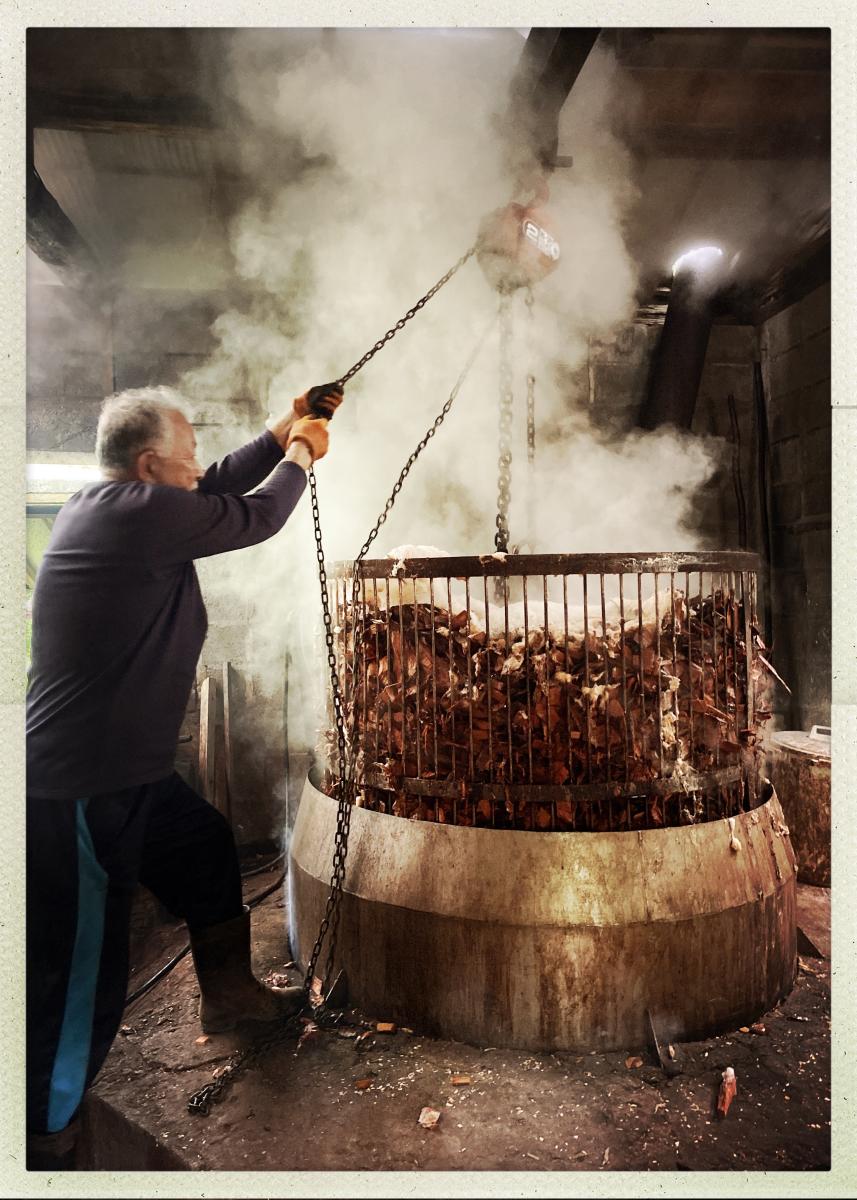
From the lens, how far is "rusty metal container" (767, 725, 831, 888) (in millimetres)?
2986

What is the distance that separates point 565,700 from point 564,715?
0.06 metres

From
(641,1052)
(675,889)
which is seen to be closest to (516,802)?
(675,889)

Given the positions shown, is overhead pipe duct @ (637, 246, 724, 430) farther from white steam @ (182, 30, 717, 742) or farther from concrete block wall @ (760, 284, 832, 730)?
concrete block wall @ (760, 284, 832, 730)

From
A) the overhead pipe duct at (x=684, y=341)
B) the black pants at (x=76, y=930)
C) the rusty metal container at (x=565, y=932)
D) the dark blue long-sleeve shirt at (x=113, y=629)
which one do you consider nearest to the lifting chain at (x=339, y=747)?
the rusty metal container at (x=565, y=932)

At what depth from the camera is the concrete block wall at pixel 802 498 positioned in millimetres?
2465

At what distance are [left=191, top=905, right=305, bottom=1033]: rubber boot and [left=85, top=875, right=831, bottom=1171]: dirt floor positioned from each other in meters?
0.07

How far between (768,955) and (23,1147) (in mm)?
2806

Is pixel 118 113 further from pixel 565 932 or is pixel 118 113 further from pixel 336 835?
pixel 565 932

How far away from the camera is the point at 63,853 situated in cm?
215

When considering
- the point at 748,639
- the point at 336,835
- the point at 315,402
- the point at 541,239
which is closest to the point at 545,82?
the point at 541,239

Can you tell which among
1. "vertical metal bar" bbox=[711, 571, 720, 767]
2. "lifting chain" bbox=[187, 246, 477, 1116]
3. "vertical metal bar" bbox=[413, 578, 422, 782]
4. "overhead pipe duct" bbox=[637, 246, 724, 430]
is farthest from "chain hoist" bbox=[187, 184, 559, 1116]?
"overhead pipe duct" bbox=[637, 246, 724, 430]

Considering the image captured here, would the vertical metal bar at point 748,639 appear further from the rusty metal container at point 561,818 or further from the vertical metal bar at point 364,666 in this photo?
the vertical metal bar at point 364,666

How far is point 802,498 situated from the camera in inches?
114

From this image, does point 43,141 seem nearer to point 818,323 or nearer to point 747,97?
point 747,97
